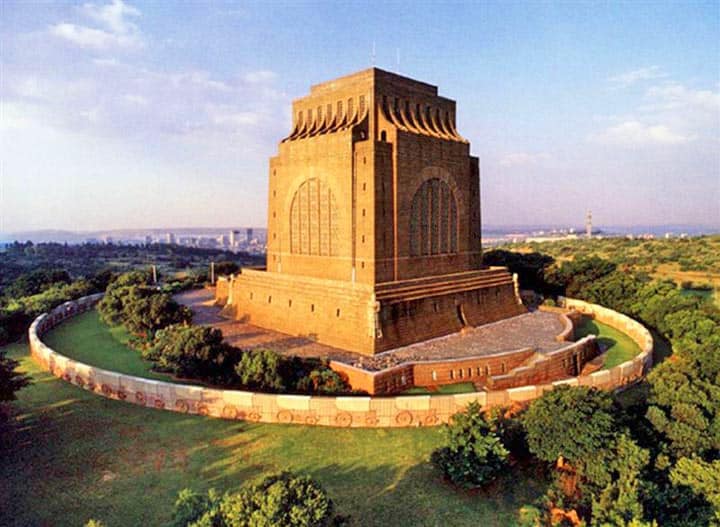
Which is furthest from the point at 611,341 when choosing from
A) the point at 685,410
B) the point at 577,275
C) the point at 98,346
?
the point at 98,346

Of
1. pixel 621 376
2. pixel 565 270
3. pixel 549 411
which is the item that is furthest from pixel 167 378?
pixel 565 270

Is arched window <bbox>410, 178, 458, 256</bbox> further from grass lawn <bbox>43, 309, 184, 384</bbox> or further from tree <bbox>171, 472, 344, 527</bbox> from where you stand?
tree <bbox>171, 472, 344, 527</bbox>

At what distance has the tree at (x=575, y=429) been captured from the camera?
1119cm

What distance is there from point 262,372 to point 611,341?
19.1m

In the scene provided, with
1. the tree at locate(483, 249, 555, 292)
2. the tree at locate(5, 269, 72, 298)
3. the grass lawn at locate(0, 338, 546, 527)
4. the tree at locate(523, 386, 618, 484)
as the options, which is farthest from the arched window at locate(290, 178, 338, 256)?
the tree at locate(5, 269, 72, 298)

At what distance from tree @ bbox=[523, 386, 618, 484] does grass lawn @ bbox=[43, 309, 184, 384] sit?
1333 cm

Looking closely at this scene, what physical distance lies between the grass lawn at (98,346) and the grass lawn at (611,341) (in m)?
19.9

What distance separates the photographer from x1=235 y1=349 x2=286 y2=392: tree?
16.5m

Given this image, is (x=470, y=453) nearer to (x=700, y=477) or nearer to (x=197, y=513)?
(x=700, y=477)

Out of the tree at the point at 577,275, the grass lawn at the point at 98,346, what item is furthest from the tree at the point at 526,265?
the grass lawn at the point at 98,346

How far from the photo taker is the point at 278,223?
27969mm

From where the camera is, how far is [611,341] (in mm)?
25453

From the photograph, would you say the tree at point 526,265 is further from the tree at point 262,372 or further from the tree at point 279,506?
the tree at point 279,506

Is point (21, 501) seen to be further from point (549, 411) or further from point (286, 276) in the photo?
point (286, 276)
